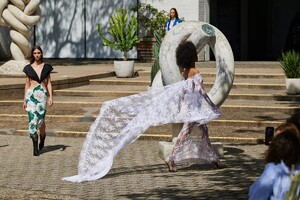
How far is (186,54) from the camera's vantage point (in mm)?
12539

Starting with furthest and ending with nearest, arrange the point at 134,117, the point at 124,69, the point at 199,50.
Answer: the point at 124,69, the point at 199,50, the point at 134,117

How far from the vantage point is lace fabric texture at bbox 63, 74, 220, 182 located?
12.0 meters

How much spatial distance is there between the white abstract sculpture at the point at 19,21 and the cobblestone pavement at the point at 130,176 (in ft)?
25.5

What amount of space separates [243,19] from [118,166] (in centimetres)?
1843

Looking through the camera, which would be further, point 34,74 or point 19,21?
point 19,21

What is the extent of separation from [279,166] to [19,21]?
1666 centimetres

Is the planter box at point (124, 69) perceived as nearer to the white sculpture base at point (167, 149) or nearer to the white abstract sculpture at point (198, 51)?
the white abstract sculpture at point (198, 51)

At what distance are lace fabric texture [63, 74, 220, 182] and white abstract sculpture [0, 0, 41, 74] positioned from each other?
34.7 feet

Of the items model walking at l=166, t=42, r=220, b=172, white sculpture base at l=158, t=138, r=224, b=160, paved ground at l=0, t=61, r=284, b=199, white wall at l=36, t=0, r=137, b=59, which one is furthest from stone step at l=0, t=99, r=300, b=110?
white wall at l=36, t=0, r=137, b=59

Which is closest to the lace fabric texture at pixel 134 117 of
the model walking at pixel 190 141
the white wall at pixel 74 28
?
the model walking at pixel 190 141

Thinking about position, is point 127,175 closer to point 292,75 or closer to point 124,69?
point 292,75

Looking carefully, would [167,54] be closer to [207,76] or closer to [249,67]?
[207,76]

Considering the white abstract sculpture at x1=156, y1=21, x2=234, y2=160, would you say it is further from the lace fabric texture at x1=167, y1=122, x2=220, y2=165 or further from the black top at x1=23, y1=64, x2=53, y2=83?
the black top at x1=23, y1=64, x2=53, y2=83

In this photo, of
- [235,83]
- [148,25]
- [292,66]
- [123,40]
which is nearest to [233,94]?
[292,66]
